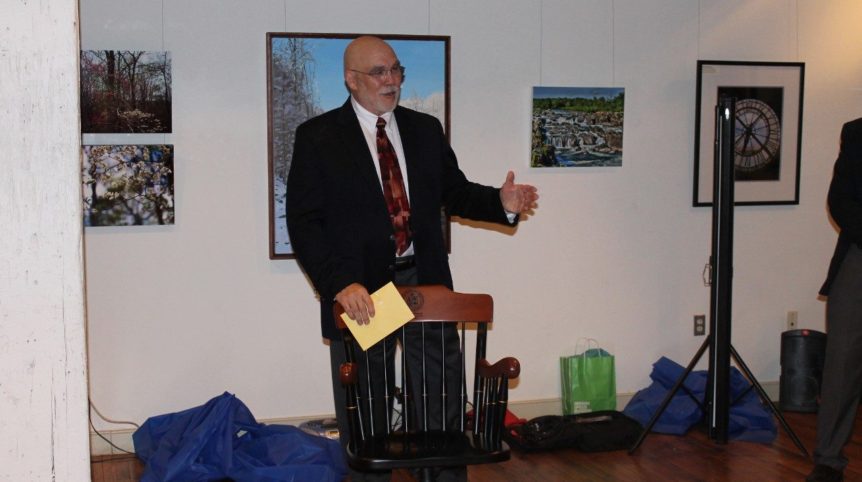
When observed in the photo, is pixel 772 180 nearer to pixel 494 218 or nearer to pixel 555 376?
pixel 555 376

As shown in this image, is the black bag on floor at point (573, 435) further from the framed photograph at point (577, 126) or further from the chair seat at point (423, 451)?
the chair seat at point (423, 451)

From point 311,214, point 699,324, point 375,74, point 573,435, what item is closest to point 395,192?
point 311,214

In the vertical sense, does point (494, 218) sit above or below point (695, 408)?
above

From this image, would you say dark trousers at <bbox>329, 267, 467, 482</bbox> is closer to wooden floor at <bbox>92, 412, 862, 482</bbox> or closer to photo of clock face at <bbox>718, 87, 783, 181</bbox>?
wooden floor at <bbox>92, 412, 862, 482</bbox>

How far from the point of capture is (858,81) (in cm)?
543

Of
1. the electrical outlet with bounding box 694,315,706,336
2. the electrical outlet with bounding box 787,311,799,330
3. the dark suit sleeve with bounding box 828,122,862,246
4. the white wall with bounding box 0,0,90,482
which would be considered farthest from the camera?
the electrical outlet with bounding box 787,311,799,330

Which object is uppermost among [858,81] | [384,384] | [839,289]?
[858,81]

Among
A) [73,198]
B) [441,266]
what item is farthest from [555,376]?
[73,198]

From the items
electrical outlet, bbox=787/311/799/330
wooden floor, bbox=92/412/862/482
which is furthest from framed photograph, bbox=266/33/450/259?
electrical outlet, bbox=787/311/799/330

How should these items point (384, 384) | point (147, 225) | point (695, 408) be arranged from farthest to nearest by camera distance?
point (695, 408), point (147, 225), point (384, 384)

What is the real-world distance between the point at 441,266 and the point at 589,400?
2.06m

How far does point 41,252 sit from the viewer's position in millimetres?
1745

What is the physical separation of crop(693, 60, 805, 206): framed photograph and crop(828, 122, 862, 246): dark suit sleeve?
1331mm

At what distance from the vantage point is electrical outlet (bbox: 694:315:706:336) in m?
5.25
